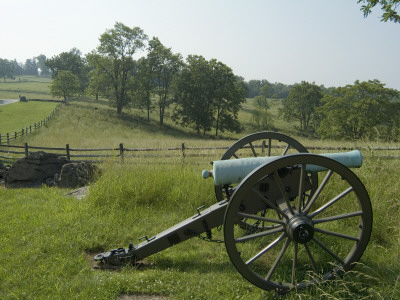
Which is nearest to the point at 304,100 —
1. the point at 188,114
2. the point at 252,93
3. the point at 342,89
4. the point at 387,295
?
the point at 342,89

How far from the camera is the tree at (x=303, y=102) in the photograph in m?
49.2

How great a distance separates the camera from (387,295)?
9.21ft

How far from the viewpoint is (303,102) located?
49688 mm

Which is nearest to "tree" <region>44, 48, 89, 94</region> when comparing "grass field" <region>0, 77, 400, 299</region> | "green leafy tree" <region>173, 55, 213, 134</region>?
"green leafy tree" <region>173, 55, 213, 134</region>

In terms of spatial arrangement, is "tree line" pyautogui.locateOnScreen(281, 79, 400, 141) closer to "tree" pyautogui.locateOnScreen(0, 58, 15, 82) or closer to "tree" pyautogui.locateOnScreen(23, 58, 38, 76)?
"tree" pyautogui.locateOnScreen(0, 58, 15, 82)

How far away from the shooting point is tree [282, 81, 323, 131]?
49.2 metres

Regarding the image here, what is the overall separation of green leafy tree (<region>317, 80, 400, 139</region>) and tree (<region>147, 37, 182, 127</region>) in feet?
64.4

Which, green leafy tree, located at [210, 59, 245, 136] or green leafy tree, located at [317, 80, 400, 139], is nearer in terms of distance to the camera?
green leafy tree, located at [317, 80, 400, 139]

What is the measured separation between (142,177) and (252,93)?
118 meters

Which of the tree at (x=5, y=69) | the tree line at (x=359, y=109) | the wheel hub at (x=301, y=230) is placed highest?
the tree at (x=5, y=69)

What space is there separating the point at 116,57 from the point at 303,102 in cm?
2853

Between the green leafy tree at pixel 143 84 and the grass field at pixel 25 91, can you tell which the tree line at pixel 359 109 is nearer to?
the green leafy tree at pixel 143 84

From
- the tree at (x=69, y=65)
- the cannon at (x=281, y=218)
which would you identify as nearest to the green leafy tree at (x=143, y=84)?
the tree at (x=69, y=65)

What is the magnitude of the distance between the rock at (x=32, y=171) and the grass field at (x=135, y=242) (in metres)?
1.81
